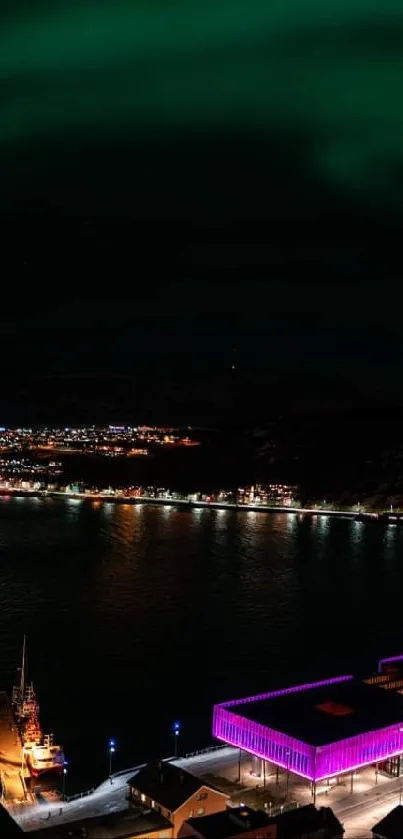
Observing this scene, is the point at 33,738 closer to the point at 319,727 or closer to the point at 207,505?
the point at 319,727

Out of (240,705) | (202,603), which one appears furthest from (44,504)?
(240,705)

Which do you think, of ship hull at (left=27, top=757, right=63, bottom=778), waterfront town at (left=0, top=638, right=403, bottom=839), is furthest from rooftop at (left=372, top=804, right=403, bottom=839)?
ship hull at (left=27, top=757, right=63, bottom=778)

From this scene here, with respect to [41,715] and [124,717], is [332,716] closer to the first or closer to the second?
[124,717]

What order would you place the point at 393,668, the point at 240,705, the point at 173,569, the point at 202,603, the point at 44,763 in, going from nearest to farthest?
the point at 240,705 < the point at 44,763 < the point at 393,668 < the point at 202,603 < the point at 173,569

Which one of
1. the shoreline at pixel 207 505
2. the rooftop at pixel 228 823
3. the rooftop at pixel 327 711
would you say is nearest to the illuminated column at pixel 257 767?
the rooftop at pixel 327 711

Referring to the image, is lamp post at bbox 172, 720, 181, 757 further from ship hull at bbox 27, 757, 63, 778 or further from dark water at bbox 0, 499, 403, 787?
ship hull at bbox 27, 757, 63, 778

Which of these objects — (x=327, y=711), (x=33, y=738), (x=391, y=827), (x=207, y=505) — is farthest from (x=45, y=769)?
(x=207, y=505)

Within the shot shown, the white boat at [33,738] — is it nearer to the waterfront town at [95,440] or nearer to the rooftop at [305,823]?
the rooftop at [305,823]
